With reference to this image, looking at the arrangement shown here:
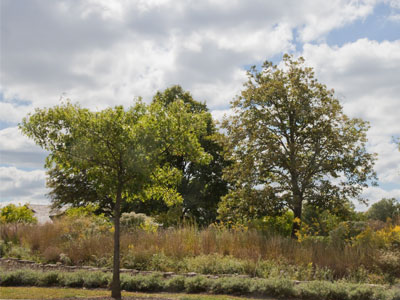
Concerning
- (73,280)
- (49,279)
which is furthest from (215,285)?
(49,279)

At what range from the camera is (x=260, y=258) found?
11.8m

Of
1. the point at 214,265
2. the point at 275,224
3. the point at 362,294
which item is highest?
the point at 275,224

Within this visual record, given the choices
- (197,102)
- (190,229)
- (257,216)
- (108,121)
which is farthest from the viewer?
(197,102)

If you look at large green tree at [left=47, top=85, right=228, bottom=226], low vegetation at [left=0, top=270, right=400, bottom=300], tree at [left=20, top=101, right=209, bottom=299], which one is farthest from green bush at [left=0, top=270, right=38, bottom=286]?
large green tree at [left=47, top=85, right=228, bottom=226]

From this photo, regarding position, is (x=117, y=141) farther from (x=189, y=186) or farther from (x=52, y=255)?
(x=189, y=186)

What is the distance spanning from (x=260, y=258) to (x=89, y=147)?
250 inches

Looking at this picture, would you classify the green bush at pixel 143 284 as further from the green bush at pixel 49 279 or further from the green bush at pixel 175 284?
the green bush at pixel 49 279

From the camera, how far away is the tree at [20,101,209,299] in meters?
8.60

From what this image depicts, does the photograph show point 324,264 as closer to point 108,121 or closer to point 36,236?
point 108,121

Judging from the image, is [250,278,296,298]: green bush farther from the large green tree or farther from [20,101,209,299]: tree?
the large green tree

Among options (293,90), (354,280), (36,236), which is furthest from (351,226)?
(36,236)

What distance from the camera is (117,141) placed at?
8695 millimetres

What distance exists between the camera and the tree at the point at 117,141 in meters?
8.60

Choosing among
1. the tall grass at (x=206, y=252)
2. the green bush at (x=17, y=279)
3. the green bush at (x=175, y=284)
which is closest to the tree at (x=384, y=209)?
the tall grass at (x=206, y=252)
